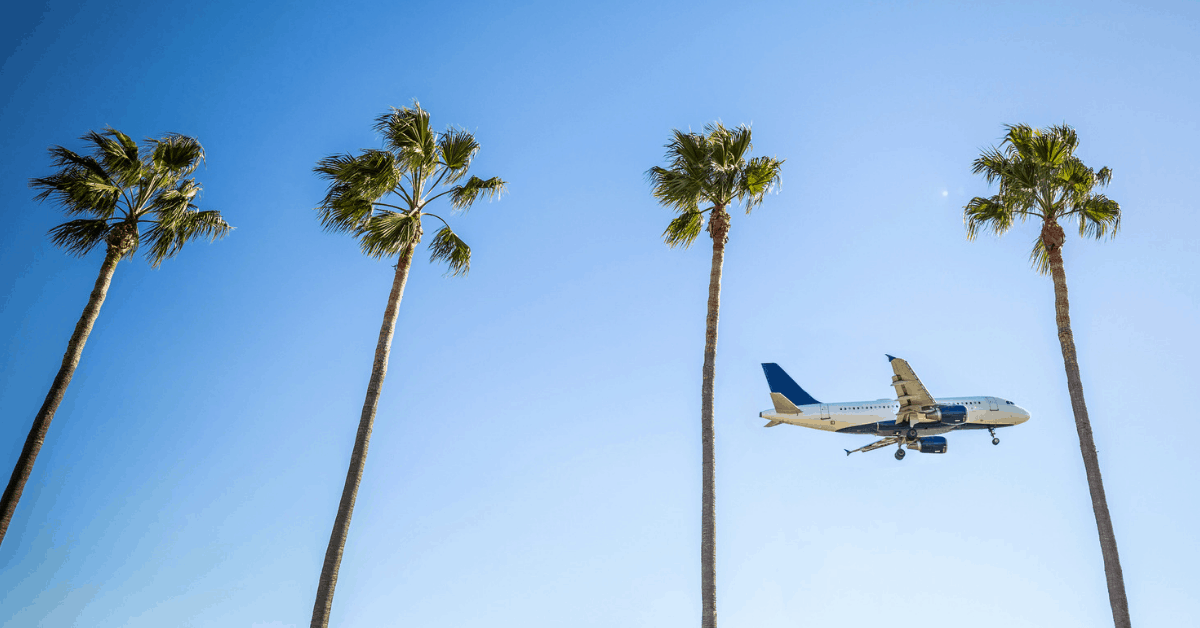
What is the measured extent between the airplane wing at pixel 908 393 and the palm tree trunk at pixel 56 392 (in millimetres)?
28196

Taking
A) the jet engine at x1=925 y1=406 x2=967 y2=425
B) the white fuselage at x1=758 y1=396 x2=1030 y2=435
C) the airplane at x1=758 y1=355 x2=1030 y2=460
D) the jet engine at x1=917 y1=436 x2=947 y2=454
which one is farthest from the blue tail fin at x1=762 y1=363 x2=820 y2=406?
the jet engine at x1=925 y1=406 x2=967 y2=425

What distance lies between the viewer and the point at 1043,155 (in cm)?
1734

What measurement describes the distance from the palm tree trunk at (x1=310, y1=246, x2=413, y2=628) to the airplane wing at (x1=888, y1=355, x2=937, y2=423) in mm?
23638

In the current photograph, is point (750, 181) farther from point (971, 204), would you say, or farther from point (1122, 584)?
point (1122, 584)

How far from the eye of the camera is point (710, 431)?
1412cm

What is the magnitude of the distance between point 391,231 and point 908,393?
27049 millimetres

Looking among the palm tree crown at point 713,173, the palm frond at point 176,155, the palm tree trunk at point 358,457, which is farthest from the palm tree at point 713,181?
the palm frond at point 176,155

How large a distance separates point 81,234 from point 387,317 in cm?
840

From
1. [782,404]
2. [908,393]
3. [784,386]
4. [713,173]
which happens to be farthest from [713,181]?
[784,386]

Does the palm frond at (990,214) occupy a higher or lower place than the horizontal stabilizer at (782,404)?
lower

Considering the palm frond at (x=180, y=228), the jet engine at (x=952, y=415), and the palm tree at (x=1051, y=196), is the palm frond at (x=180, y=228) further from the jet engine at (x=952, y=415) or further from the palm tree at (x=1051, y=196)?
the jet engine at (x=952, y=415)

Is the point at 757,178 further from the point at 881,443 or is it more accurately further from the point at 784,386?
the point at 784,386

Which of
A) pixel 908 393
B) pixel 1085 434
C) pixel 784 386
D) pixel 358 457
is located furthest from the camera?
pixel 784 386

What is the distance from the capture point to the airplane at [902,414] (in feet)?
116
